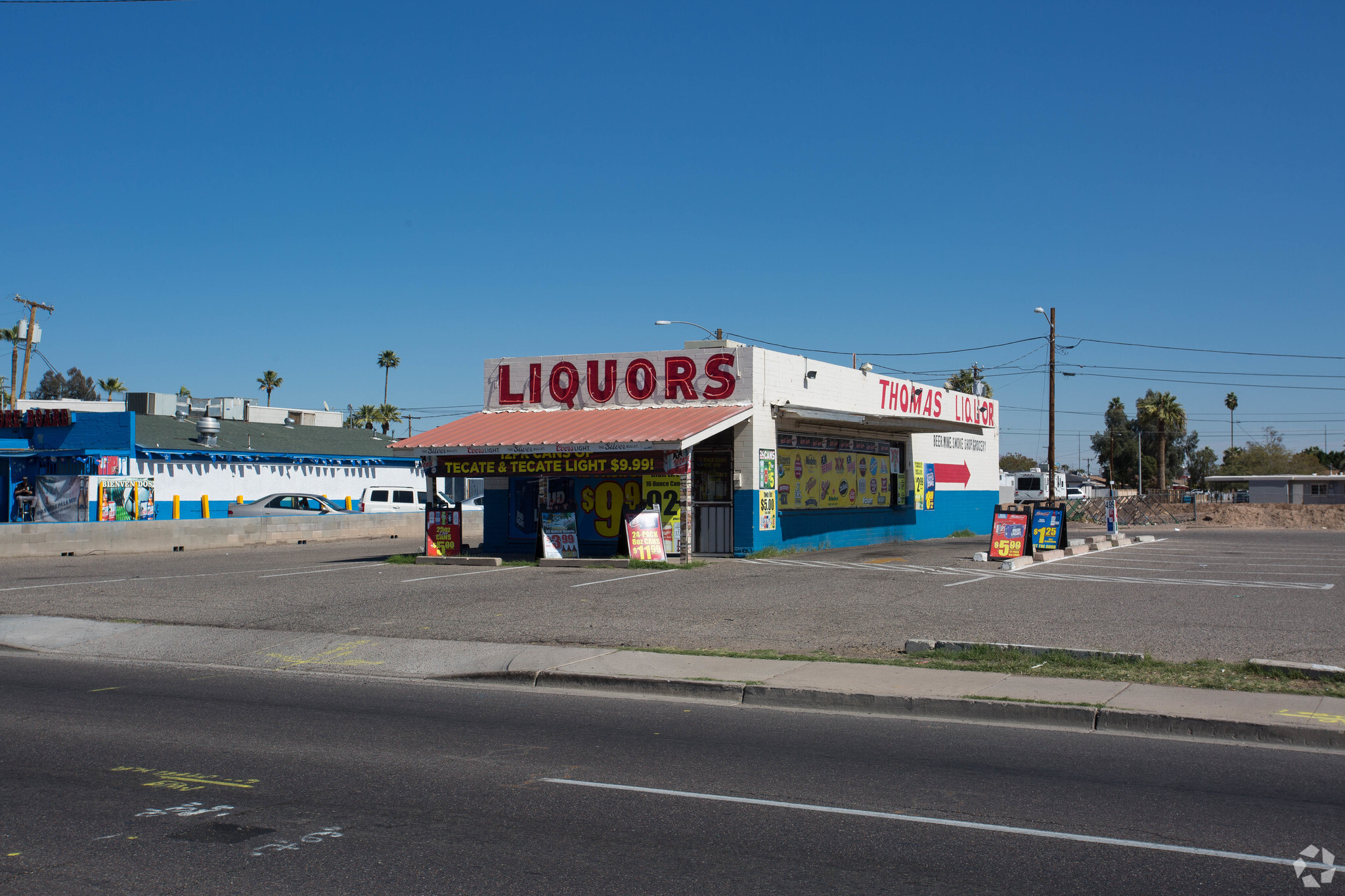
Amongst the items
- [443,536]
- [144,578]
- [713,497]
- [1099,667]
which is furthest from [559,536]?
[1099,667]

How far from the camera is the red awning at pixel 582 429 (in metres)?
23.0

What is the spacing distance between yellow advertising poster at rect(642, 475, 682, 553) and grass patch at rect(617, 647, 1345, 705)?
11141 mm

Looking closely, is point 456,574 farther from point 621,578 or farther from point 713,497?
point 713,497

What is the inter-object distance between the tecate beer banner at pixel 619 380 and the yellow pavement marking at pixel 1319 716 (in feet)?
54.6

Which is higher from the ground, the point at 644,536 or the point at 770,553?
the point at 644,536

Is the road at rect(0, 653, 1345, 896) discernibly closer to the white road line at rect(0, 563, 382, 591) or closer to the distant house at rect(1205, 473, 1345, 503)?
the white road line at rect(0, 563, 382, 591)

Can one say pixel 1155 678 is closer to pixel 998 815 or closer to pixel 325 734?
pixel 998 815

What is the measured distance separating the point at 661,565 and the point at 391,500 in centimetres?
2228

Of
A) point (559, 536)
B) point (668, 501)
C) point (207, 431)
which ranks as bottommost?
point (559, 536)

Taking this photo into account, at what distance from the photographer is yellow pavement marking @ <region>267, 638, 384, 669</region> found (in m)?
12.7

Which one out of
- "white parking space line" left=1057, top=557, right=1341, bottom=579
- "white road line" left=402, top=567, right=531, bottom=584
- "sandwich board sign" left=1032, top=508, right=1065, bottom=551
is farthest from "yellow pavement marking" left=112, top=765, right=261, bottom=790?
"sandwich board sign" left=1032, top=508, right=1065, bottom=551

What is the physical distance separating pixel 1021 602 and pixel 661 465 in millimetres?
8789

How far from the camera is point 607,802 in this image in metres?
6.86

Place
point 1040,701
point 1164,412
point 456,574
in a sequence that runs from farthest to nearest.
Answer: point 1164,412 → point 456,574 → point 1040,701
